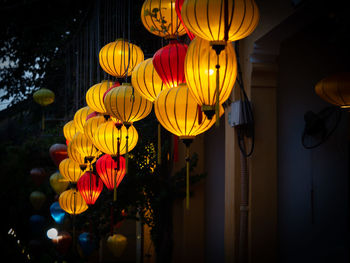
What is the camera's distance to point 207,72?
2678 mm

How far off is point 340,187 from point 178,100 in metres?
3.73

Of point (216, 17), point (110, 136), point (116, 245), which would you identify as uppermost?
point (216, 17)

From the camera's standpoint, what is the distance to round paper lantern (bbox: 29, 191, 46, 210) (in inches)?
412

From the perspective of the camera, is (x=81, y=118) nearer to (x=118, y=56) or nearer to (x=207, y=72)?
(x=118, y=56)

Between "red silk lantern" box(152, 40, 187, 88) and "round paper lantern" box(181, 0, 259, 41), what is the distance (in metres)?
0.48

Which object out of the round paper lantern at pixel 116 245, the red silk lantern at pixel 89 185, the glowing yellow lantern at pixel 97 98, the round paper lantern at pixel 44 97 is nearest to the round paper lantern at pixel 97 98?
the glowing yellow lantern at pixel 97 98

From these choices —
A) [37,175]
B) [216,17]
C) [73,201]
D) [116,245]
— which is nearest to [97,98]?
[73,201]

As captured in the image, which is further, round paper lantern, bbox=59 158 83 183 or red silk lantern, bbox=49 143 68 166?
red silk lantern, bbox=49 143 68 166

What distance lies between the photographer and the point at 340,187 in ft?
19.2

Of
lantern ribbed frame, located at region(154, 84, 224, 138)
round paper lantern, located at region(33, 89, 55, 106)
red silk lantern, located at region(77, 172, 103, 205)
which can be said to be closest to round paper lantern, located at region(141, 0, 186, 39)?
lantern ribbed frame, located at region(154, 84, 224, 138)

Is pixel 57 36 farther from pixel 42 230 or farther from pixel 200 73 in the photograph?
pixel 200 73

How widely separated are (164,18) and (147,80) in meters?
0.48

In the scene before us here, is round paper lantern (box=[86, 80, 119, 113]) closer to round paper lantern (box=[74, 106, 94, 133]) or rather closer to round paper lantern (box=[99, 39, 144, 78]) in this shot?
round paper lantern (box=[99, 39, 144, 78])

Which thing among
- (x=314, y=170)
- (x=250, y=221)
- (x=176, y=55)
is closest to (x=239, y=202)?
(x=250, y=221)
